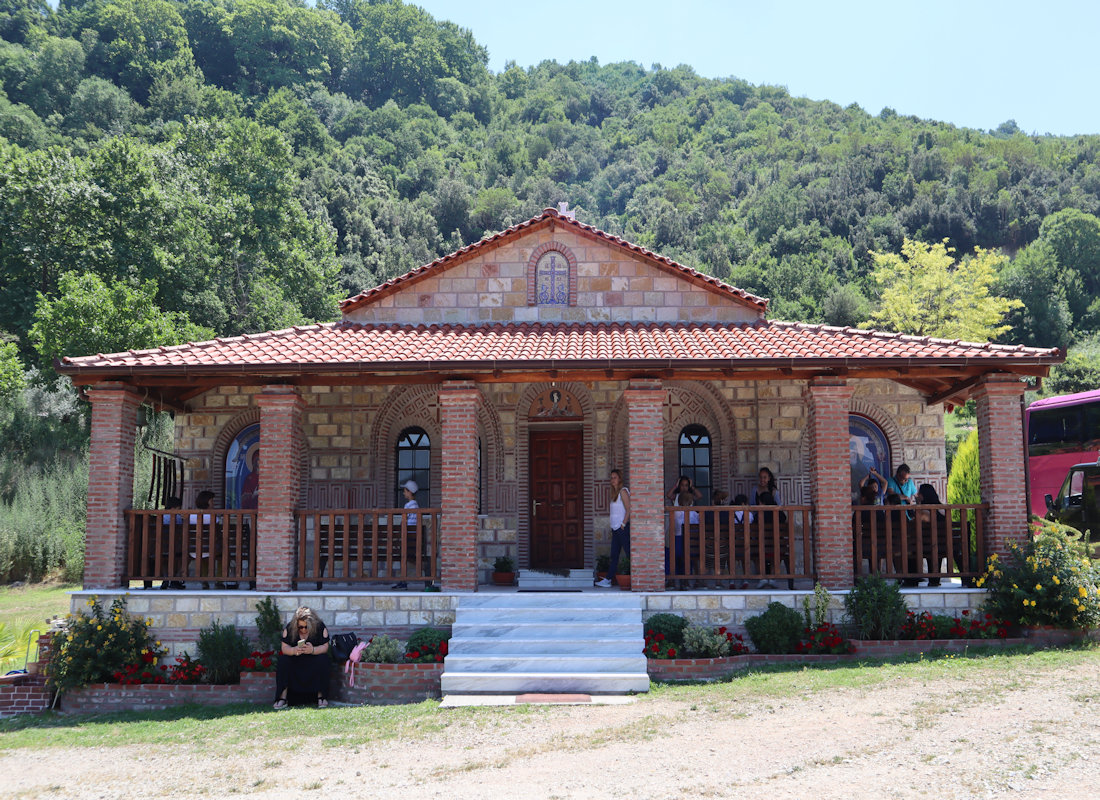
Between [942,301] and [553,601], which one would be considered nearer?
[553,601]

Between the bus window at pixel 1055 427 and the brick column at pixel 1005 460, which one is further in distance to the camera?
the bus window at pixel 1055 427

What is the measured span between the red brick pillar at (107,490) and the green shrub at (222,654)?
1.86 meters

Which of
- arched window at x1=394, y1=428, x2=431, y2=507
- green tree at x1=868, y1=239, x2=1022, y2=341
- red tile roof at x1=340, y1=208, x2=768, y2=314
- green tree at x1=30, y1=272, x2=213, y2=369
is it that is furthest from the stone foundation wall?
green tree at x1=868, y1=239, x2=1022, y2=341

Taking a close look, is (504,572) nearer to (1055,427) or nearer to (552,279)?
(552,279)

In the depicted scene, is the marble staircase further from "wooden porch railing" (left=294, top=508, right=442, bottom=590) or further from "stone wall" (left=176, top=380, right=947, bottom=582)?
"stone wall" (left=176, top=380, right=947, bottom=582)

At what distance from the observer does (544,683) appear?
10.5 meters

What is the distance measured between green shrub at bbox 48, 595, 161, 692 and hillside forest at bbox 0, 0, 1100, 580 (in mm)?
13960

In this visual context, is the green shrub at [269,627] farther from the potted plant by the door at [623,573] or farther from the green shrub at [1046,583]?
the green shrub at [1046,583]

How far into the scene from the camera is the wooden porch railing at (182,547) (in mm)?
12414

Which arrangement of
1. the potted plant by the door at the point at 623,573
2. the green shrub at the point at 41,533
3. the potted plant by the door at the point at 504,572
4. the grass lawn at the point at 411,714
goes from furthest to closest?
the green shrub at the point at 41,533 < the potted plant by the door at the point at 504,572 < the potted plant by the door at the point at 623,573 < the grass lawn at the point at 411,714

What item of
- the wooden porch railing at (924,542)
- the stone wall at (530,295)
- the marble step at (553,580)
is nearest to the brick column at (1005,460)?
the wooden porch railing at (924,542)

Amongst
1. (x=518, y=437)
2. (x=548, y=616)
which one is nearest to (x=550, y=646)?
(x=548, y=616)

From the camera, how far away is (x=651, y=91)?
343 feet

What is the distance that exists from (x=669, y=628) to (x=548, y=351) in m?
4.22
